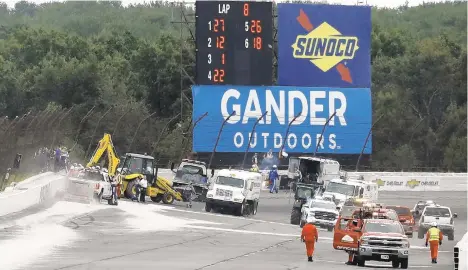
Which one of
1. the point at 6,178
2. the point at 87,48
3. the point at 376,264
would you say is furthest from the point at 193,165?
the point at 87,48

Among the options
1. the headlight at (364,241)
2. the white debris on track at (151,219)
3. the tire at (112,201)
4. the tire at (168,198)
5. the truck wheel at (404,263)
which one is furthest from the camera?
the tire at (168,198)

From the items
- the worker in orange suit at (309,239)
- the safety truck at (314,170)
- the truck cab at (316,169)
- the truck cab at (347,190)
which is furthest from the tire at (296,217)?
the worker in orange suit at (309,239)

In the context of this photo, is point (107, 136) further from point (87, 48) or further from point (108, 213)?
point (87, 48)

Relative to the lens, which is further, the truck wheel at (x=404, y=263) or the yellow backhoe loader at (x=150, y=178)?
the yellow backhoe loader at (x=150, y=178)

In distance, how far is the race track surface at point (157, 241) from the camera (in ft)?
112

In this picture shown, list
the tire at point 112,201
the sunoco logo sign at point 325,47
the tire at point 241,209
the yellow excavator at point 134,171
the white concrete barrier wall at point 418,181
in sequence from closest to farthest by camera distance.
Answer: the tire at point 112,201, the tire at point 241,209, the yellow excavator at point 134,171, the sunoco logo sign at point 325,47, the white concrete barrier wall at point 418,181

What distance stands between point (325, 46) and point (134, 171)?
856 inches

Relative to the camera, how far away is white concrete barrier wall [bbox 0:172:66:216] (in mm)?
46500

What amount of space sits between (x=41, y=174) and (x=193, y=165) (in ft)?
32.6

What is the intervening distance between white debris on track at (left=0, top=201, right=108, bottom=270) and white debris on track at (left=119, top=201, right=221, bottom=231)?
78.4 inches

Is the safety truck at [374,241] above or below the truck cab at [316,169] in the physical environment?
below

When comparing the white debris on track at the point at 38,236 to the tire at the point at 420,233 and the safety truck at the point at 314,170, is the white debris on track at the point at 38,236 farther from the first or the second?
the safety truck at the point at 314,170

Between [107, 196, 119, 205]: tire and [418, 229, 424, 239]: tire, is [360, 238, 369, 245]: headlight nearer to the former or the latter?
[418, 229, 424, 239]: tire

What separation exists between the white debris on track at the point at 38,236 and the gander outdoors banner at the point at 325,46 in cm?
2729
